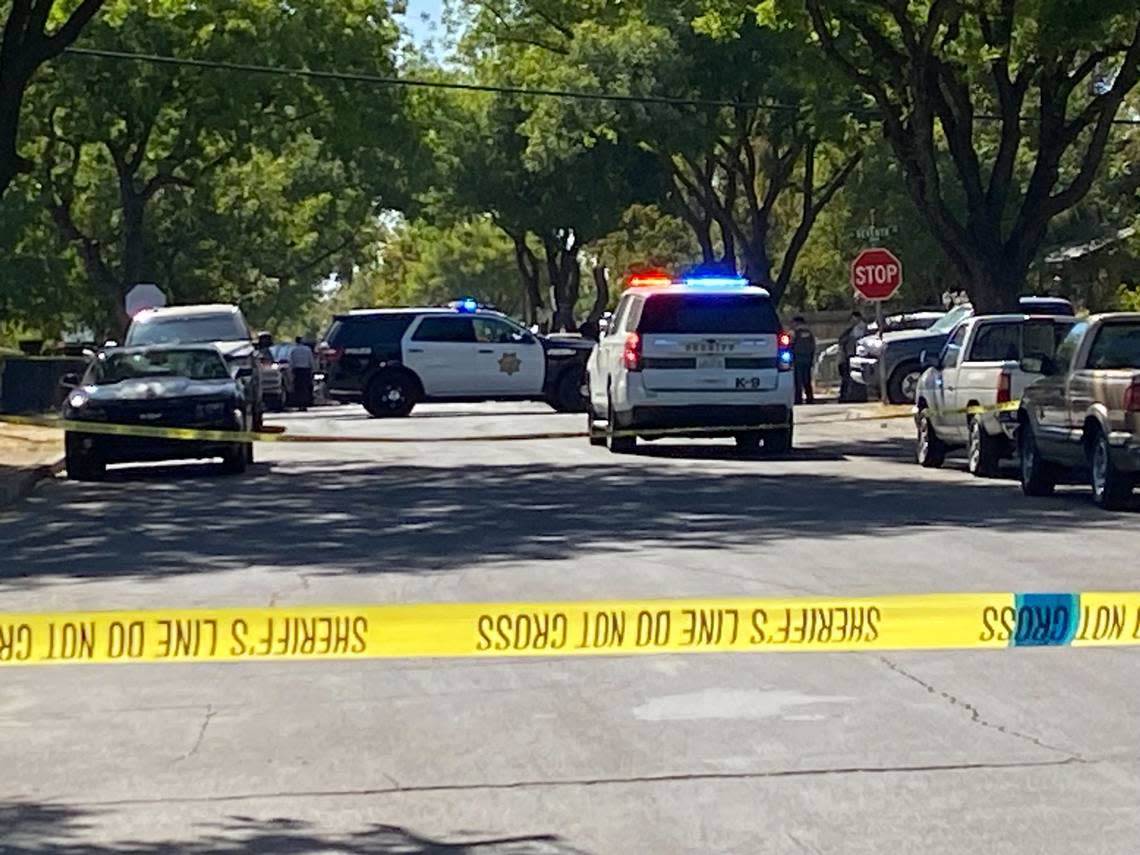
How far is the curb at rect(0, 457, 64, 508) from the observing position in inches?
832

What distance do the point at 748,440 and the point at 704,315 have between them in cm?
184

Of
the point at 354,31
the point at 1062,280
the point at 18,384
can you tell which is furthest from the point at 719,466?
the point at 1062,280

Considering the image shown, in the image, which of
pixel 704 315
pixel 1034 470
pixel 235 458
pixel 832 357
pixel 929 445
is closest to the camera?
pixel 1034 470

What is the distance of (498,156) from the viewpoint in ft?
185

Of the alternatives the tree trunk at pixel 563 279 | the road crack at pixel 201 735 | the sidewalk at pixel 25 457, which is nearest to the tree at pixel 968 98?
the sidewalk at pixel 25 457

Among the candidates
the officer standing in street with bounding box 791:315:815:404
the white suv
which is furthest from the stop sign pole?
the white suv

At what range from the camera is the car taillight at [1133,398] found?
57.5ft

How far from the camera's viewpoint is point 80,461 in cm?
2386

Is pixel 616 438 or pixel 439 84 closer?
pixel 616 438

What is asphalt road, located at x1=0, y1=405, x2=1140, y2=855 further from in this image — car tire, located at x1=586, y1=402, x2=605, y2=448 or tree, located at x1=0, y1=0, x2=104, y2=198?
car tire, located at x1=586, y1=402, x2=605, y2=448

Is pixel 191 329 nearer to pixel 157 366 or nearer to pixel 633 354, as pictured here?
pixel 157 366

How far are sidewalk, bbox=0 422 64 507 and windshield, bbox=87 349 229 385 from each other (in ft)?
3.95

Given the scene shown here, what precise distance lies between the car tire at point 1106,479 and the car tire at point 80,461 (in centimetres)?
1050

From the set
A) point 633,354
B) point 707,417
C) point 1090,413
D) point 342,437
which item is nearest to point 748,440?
point 707,417
